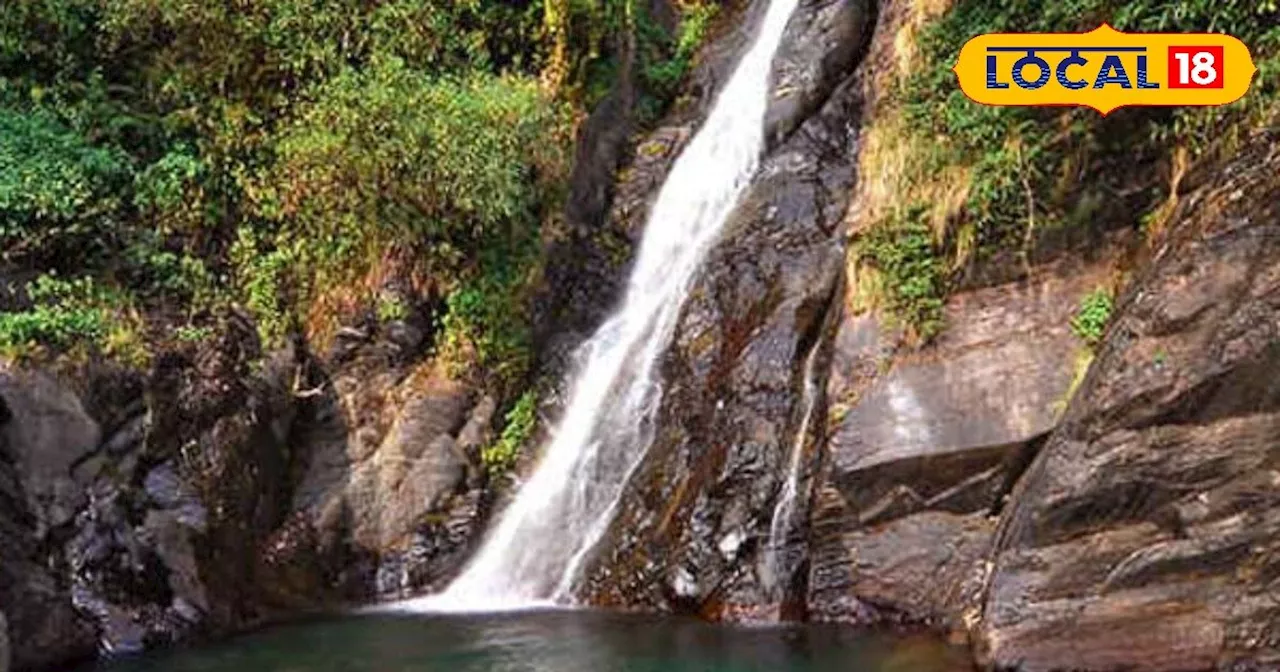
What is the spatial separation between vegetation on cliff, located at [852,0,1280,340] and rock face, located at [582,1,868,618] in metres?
1.00

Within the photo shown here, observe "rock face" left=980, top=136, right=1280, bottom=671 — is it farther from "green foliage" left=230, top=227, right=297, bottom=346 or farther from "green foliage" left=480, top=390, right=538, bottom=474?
"green foliage" left=230, top=227, right=297, bottom=346

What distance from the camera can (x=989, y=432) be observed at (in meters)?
10.0

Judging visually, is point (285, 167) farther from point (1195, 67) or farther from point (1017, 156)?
point (1195, 67)

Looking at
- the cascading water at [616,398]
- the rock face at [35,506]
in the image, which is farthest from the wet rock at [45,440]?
the cascading water at [616,398]

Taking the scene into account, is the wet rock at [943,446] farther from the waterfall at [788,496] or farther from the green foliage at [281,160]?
the green foliage at [281,160]

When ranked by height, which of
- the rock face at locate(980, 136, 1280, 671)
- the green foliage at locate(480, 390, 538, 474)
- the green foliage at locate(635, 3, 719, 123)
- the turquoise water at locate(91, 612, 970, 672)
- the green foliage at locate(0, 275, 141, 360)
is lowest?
the turquoise water at locate(91, 612, 970, 672)

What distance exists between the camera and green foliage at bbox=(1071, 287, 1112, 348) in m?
10.1

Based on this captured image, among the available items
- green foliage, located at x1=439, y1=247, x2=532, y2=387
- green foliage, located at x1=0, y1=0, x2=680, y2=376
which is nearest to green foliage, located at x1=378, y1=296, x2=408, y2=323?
green foliage, located at x1=0, y1=0, x2=680, y2=376

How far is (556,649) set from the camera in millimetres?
9883

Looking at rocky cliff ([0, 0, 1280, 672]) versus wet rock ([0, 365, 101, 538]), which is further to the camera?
wet rock ([0, 365, 101, 538])

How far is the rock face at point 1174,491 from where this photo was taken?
26.1 feet

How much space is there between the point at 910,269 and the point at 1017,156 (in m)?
1.28

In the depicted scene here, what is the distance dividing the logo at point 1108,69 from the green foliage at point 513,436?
5.21m

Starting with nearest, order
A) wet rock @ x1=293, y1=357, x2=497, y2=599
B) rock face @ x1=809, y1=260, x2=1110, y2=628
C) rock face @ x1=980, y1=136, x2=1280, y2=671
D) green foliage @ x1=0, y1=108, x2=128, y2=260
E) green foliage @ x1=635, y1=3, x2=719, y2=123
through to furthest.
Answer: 1. rock face @ x1=980, y1=136, x2=1280, y2=671
2. rock face @ x1=809, y1=260, x2=1110, y2=628
3. green foliage @ x1=0, y1=108, x2=128, y2=260
4. wet rock @ x1=293, y1=357, x2=497, y2=599
5. green foliage @ x1=635, y1=3, x2=719, y2=123
